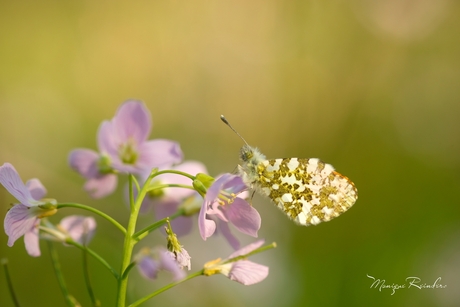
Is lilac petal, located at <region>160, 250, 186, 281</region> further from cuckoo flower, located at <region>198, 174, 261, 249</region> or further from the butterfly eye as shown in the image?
the butterfly eye

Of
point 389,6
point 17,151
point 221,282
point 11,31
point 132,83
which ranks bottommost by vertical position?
point 221,282

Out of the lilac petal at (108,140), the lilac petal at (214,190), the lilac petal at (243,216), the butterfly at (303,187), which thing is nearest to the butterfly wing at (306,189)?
the butterfly at (303,187)

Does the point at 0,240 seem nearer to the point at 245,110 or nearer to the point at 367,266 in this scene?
the point at 367,266

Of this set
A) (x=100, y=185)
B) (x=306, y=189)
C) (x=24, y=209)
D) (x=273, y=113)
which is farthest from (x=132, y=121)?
(x=273, y=113)

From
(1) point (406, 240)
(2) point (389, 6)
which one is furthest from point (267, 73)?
(1) point (406, 240)

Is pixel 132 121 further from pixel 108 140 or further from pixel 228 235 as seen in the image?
pixel 228 235

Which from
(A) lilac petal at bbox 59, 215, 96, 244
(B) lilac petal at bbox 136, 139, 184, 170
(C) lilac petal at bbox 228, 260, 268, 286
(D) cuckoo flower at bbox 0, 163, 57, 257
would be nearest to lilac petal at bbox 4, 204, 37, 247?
(D) cuckoo flower at bbox 0, 163, 57, 257

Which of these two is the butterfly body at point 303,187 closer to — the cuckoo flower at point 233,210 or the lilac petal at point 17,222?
the cuckoo flower at point 233,210
